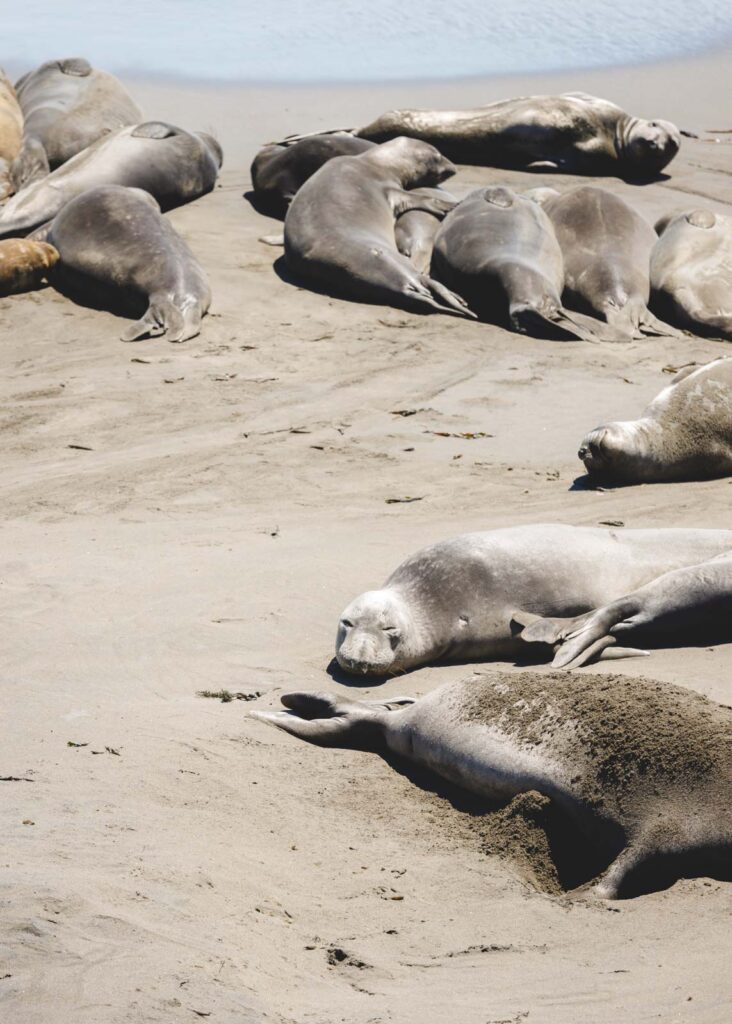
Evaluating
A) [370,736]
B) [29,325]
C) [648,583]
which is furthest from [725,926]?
[29,325]

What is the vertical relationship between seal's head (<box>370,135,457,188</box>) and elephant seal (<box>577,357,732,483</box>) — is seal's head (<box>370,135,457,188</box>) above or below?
above

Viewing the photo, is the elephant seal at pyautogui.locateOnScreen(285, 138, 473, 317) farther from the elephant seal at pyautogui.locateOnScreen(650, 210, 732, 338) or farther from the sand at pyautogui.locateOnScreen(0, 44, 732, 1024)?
the elephant seal at pyautogui.locateOnScreen(650, 210, 732, 338)

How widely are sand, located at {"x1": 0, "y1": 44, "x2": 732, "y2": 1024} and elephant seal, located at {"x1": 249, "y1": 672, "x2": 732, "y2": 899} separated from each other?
0.09 meters

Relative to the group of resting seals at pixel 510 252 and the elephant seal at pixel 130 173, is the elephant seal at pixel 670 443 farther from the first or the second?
the elephant seal at pixel 130 173

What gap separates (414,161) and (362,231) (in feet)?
7.20

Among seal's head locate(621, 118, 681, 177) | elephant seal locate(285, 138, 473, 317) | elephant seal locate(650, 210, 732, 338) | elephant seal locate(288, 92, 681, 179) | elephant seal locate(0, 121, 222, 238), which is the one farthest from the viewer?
elephant seal locate(288, 92, 681, 179)

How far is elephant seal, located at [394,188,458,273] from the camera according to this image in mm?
10320

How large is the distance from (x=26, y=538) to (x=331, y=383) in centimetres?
271

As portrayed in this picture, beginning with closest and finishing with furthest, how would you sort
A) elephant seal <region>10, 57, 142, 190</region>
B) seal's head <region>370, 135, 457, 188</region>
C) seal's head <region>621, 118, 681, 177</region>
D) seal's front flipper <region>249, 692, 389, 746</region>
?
seal's front flipper <region>249, 692, 389, 746</region> < seal's head <region>370, 135, 457, 188</region> < elephant seal <region>10, 57, 142, 190</region> < seal's head <region>621, 118, 681, 177</region>

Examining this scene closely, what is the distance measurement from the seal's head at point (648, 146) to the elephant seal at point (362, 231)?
2484mm

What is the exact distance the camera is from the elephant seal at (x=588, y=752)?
3121 millimetres

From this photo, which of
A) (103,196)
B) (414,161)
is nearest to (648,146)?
(414,161)

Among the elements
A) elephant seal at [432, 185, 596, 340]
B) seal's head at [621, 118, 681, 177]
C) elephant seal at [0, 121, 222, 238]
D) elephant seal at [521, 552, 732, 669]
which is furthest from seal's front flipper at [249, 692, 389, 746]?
seal's head at [621, 118, 681, 177]

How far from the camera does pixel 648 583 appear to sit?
4.88 m
